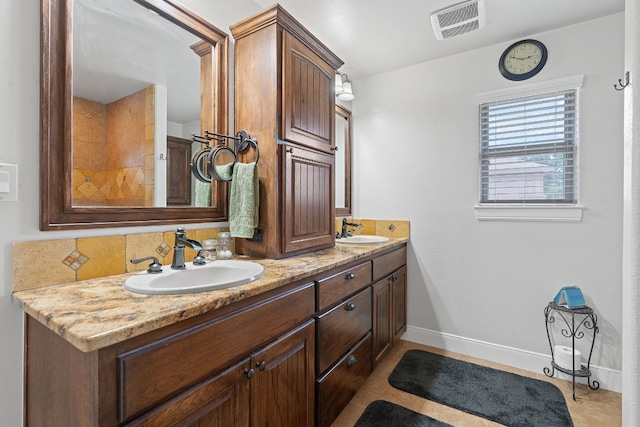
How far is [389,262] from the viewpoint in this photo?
2287 millimetres

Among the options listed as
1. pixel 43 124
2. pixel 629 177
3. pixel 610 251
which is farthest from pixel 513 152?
pixel 43 124

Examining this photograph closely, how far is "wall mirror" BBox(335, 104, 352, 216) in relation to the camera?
9.36ft

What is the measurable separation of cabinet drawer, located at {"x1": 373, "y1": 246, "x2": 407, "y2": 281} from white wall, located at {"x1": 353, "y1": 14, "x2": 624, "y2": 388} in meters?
0.15

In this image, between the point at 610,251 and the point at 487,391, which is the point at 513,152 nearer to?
the point at 610,251

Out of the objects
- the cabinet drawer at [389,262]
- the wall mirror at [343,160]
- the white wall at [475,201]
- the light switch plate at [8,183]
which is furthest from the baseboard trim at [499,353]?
the light switch plate at [8,183]

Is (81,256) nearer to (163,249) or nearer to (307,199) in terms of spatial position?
(163,249)

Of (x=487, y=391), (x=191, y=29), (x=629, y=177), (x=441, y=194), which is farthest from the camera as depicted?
(x=441, y=194)

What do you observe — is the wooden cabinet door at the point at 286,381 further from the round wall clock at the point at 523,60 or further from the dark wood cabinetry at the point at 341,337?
the round wall clock at the point at 523,60

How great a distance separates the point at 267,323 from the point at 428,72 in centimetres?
248

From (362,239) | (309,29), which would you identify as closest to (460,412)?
(362,239)

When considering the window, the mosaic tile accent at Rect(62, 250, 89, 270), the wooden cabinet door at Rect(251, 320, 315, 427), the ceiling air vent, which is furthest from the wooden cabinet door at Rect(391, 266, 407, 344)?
the mosaic tile accent at Rect(62, 250, 89, 270)

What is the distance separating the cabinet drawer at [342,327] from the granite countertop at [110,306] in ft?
1.34

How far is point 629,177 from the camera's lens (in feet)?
3.16

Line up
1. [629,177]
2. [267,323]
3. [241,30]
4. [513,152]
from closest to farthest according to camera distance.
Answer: [629,177]
[267,323]
[241,30]
[513,152]
